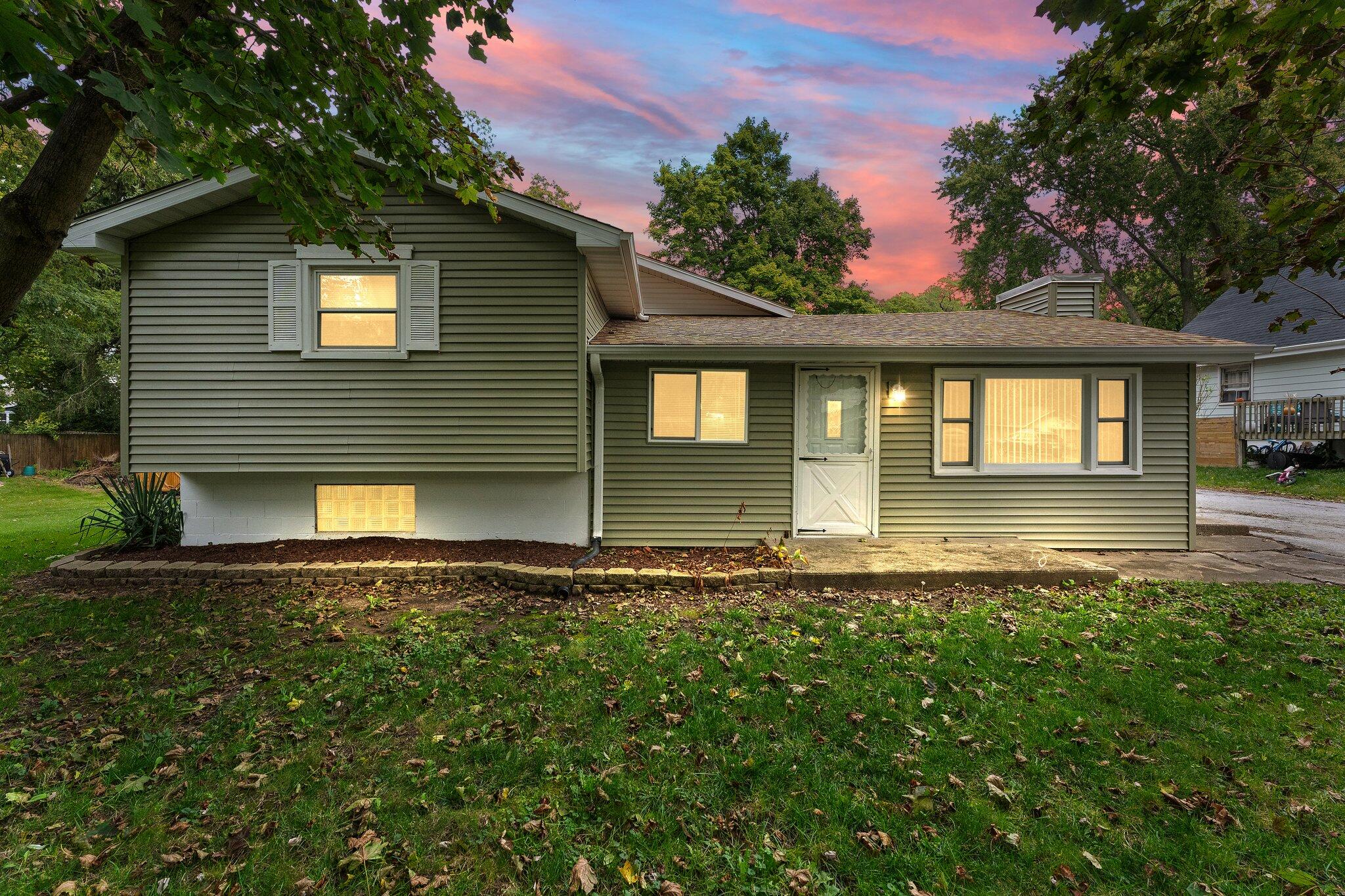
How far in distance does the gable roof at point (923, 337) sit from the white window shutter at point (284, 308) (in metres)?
3.42

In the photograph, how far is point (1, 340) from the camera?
54.7ft

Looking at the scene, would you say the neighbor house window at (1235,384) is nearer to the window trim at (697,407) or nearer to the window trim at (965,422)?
the window trim at (965,422)

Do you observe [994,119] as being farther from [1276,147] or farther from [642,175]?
[1276,147]

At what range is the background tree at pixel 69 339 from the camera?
1274cm

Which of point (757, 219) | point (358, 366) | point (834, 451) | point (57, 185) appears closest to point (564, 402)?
point (358, 366)

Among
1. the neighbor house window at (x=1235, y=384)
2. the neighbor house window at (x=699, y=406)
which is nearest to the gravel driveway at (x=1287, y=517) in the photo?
the neighbor house window at (x=699, y=406)

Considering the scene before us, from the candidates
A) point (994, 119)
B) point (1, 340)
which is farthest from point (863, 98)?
point (1, 340)

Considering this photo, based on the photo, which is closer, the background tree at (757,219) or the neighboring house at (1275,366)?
the neighboring house at (1275,366)

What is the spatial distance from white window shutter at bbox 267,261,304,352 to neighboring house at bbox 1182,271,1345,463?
19.2m

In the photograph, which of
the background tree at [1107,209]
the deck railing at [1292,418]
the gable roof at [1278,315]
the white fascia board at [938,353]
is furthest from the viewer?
the background tree at [1107,209]

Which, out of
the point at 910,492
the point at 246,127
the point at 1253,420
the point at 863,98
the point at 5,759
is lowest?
the point at 5,759

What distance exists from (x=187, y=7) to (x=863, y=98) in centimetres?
1806

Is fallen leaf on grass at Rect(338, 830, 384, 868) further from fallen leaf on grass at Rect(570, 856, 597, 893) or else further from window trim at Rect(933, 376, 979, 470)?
window trim at Rect(933, 376, 979, 470)

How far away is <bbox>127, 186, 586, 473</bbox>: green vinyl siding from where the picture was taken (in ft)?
21.2
